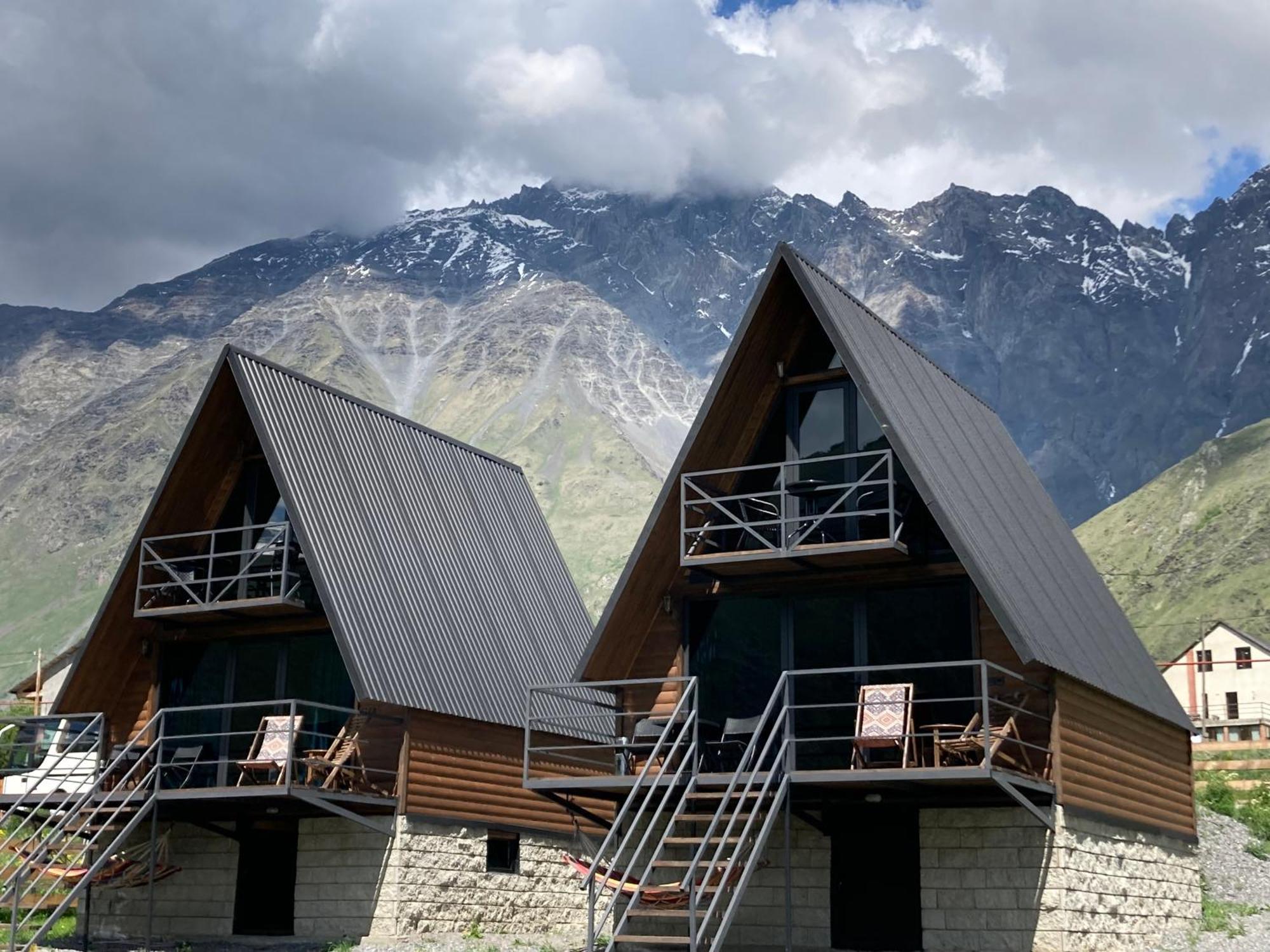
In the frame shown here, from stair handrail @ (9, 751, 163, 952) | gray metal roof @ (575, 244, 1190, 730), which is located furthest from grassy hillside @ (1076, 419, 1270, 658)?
stair handrail @ (9, 751, 163, 952)

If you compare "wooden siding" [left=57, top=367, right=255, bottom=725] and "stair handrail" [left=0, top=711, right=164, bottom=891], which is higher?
"wooden siding" [left=57, top=367, right=255, bottom=725]

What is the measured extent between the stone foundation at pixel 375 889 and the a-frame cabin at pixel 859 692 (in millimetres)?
2668

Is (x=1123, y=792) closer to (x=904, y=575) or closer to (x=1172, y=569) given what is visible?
(x=904, y=575)

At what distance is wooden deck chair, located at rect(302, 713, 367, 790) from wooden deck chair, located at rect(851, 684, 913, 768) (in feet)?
26.2

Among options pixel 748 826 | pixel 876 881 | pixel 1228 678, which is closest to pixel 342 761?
pixel 876 881

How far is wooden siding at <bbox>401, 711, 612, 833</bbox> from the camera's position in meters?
25.0

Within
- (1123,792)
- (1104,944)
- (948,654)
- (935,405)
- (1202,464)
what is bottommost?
(1104,944)

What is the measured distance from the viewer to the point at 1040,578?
75.4 feet

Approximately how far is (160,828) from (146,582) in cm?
416

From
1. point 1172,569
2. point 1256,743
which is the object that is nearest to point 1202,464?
point 1172,569

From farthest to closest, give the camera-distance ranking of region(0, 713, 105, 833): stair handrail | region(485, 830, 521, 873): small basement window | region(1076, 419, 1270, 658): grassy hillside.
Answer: region(1076, 419, 1270, 658): grassy hillside → region(485, 830, 521, 873): small basement window → region(0, 713, 105, 833): stair handrail

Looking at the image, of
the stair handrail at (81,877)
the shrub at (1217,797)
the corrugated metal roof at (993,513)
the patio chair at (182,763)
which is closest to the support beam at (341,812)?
the stair handrail at (81,877)

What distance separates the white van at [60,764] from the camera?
2570 cm

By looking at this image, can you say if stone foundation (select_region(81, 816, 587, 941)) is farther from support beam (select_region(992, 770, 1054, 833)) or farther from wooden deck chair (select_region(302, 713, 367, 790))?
support beam (select_region(992, 770, 1054, 833))
